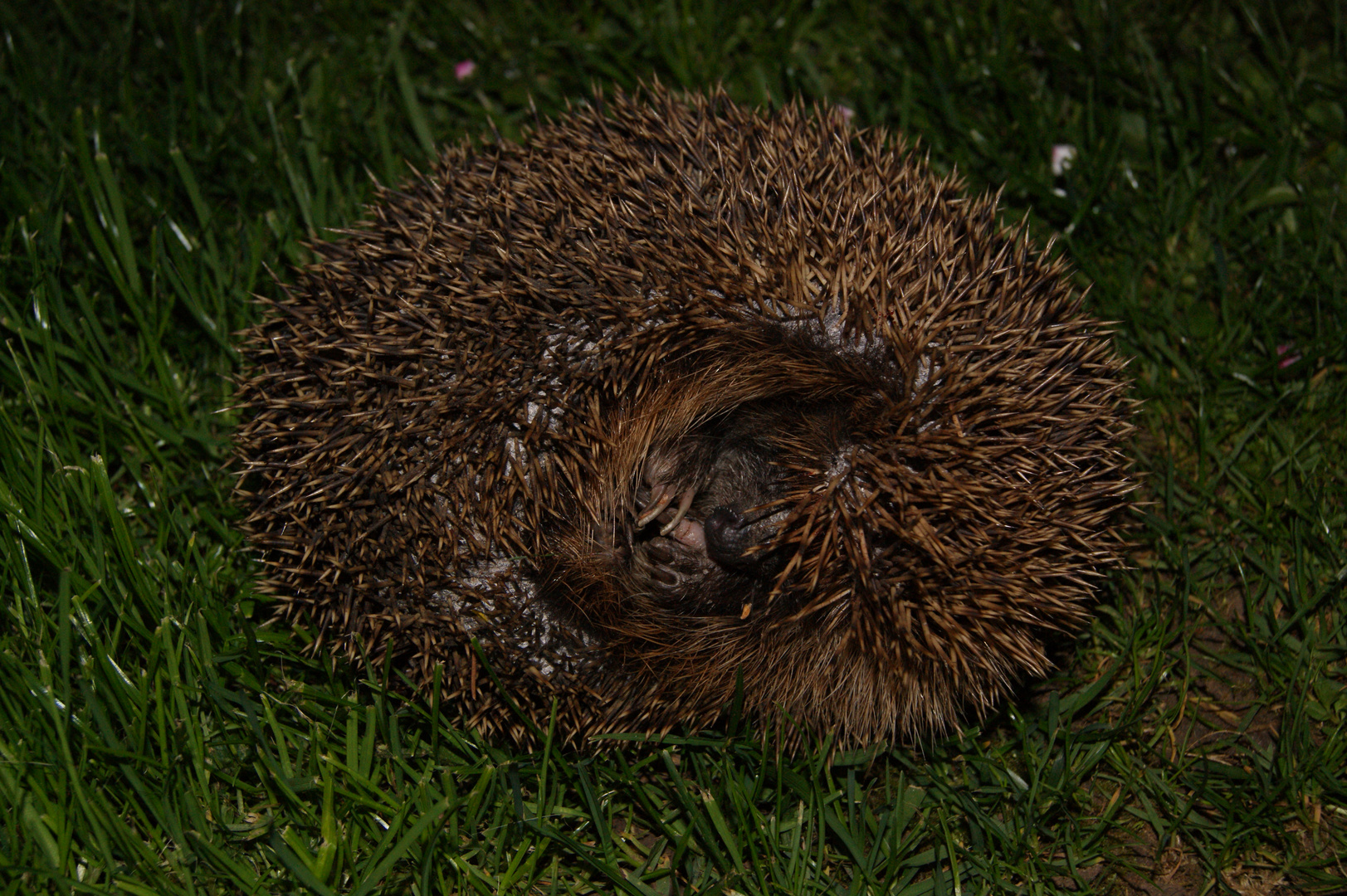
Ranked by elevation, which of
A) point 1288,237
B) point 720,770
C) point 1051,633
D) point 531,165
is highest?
point 1288,237

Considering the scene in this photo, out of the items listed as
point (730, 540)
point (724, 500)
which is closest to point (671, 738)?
point (730, 540)

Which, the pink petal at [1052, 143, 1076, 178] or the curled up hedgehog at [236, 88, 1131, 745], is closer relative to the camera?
the curled up hedgehog at [236, 88, 1131, 745]

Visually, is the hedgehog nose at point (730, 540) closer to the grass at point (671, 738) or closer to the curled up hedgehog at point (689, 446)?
the curled up hedgehog at point (689, 446)

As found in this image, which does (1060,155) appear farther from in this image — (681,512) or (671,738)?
(671,738)

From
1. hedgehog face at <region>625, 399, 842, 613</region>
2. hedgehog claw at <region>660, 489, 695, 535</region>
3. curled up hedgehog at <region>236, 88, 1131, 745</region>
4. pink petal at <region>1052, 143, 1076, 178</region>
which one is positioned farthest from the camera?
pink petal at <region>1052, 143, 1076, 178</region>

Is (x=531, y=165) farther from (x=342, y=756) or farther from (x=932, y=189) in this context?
(x=342, y=756)

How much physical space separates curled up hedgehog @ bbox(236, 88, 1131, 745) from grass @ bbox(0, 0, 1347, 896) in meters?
0.39

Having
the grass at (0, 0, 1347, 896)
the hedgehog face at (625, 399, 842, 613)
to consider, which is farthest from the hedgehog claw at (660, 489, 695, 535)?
the grass at (0, 0, 1347, 896)

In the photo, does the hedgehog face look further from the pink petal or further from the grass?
the pink petal

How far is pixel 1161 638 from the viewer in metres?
4.01

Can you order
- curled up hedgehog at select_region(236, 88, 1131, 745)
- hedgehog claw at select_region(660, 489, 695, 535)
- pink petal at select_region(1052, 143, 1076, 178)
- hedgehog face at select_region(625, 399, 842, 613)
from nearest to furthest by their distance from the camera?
curled up hedgehog at select_region(236, 88, 1131, 745), hedgehog face at select_region(625, 399, 842, 613), hedgehog claw at select_region(660, 489, 695, 535), pink petal at select_region(1052, 143, 1076, 178)

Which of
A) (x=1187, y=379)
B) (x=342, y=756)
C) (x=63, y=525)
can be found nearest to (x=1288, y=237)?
(x=1187, y=379)

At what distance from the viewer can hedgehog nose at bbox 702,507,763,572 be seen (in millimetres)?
3498

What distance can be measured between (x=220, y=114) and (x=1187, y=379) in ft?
16.0
